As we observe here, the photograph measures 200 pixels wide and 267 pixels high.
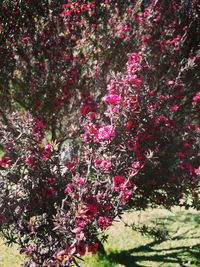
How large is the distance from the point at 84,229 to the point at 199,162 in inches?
82.8

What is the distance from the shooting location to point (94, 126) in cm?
387

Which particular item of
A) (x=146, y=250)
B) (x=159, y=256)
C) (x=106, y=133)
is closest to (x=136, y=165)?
(x=106, y=133)

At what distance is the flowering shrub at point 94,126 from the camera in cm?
340

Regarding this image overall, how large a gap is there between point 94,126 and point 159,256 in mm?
3767

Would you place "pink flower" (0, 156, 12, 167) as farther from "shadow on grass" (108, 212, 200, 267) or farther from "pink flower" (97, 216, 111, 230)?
"shadow on grass" (108, 212, 200, 267)

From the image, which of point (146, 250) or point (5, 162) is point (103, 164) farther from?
point (146, 250)

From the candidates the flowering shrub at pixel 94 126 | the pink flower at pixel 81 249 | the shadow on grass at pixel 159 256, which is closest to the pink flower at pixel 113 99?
the flowering shrub at pixel 94 126

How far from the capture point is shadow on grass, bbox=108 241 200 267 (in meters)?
6.21

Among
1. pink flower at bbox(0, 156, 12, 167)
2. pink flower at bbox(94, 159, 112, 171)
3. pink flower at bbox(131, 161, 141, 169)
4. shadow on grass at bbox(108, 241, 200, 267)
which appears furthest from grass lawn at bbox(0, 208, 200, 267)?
pink flower at bbox(0, 156, 12, 167)

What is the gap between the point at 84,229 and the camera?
3.12m

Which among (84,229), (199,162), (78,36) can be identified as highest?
(78,36)

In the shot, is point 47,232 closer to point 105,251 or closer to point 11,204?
point 11,204

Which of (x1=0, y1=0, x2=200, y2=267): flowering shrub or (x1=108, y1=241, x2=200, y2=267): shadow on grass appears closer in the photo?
(x1=0, y1=0, x2=200, y2=267): flowering shrub

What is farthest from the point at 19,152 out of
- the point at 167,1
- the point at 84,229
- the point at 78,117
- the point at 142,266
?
the point at 167,1
